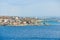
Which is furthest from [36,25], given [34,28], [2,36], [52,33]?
[2,36]

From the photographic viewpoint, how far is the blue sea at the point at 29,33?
16.6ft

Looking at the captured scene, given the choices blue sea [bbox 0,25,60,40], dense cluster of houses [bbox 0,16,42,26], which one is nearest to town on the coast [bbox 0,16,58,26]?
dense cluster of houses [bbox 0,16,42,26]

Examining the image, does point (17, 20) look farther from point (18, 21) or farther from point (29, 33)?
point (29, 33)

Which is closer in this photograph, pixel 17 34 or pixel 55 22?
pixel 55 22

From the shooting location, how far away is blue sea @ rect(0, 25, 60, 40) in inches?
199

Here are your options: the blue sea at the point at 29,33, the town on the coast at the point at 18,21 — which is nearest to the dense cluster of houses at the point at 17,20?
the town on the coast at the point at 18,21

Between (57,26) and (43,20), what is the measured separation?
46cm

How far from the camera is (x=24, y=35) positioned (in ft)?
16.8

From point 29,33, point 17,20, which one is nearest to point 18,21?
point 17,20

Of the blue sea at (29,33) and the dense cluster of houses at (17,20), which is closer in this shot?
the dense cluster of houses at (17,20)

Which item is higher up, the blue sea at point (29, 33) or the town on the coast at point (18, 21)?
the town on the coast at point (18, 21)

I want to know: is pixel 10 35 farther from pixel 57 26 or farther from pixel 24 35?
pixel 57 26

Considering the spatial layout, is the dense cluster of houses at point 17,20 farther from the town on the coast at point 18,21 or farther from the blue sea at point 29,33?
the blue sea at point 29,33

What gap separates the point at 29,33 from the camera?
17.0ft
